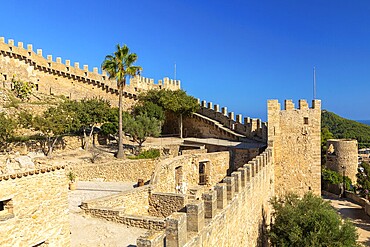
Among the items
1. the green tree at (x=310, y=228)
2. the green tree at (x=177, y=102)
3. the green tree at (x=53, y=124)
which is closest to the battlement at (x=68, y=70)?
the green tree at (x=177, y=102)

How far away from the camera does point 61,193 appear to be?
873 centimetres

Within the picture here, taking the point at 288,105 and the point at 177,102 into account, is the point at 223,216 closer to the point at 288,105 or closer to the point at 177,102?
the point at 288,105

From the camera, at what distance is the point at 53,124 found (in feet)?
64.9

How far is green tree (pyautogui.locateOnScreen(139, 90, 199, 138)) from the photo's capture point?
29203 mm

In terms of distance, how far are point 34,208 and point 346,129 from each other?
72.1 meters

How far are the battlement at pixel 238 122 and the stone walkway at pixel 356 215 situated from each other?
25.6 feet

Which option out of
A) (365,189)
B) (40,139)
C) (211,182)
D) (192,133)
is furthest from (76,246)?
(365,189)

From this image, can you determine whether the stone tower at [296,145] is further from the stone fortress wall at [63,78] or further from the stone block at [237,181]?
the stone fortress wall at [63,78]

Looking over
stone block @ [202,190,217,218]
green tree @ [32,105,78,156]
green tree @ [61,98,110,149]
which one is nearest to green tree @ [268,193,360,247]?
stone block @ [202,190,217,218]

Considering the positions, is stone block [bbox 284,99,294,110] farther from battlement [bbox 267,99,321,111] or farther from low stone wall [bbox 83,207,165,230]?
low stone wall [bbox 83,207,165,230]

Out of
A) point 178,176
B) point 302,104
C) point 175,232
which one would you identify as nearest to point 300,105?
point 302,104

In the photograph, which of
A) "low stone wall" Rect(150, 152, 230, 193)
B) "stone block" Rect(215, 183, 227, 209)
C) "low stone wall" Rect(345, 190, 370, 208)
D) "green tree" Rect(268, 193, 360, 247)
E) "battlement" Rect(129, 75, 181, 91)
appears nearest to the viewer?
"stone block" Rect(215, 183, 227, 209)

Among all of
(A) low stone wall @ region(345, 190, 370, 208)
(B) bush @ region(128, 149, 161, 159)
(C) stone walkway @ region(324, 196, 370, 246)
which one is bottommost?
(C) stone walkway @ region(324, 196, 370, 246)

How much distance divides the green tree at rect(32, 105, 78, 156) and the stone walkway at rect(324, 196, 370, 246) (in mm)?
18518
